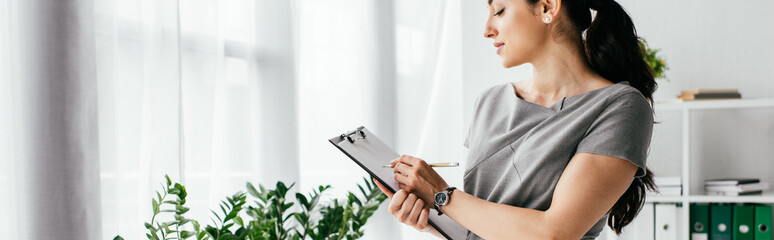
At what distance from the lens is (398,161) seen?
125 centimetres

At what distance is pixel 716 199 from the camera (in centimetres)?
293

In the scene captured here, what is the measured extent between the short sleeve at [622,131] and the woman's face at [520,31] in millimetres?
190

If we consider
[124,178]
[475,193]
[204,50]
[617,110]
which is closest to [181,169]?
[124,178]

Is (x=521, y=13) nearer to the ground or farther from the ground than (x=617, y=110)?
farther from the ground

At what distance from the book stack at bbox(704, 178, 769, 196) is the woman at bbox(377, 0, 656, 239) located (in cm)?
194

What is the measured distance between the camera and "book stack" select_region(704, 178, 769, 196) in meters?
2.92

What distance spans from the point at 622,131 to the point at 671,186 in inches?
86.3

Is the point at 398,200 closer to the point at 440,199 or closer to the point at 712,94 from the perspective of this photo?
the point at 440,199

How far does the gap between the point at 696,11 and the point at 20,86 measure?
10.4 ft

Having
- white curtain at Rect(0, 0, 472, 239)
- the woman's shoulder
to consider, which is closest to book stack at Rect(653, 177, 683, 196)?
white curtain at Rect(0, 0, 472, 239)

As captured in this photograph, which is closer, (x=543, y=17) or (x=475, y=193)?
(x=543, y=17)

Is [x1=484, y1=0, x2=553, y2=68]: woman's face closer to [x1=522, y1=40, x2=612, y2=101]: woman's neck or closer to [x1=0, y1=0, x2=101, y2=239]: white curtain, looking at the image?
[x1=522, y1=40, x2=612, y2=101]: woman's neck

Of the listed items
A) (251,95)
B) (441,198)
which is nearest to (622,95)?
(441,198)

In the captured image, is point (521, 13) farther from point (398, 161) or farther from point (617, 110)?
point (398, 161)
